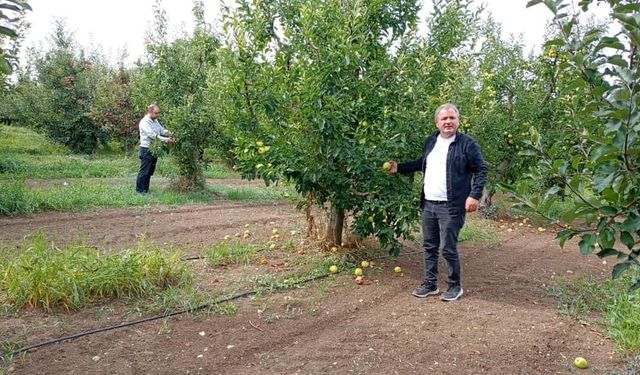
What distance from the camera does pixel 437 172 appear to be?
4.49 metres

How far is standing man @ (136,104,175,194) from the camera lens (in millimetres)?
9555

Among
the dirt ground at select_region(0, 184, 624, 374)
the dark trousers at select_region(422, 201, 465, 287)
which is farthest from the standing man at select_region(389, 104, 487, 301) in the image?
the dirt ground at select_region(0, 184, 624, 374)

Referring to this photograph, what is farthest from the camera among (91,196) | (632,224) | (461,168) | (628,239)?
(91,196)

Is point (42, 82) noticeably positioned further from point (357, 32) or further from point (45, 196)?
point (357, 32)

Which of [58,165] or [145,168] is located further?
[58,165]

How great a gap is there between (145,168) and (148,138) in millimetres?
553

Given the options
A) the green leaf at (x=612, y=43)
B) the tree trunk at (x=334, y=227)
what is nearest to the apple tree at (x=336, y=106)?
the tree trunk at (x=334, y=227)

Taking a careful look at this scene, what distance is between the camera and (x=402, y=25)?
5.30 m

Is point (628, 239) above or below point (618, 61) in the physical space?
below

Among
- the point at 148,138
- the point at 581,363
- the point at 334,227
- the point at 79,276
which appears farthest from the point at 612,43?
the point at 148,138

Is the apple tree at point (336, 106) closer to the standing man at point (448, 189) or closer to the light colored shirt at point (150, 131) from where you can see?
the standing man at point (448, 189)

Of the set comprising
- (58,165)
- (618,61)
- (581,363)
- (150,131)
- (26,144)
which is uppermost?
(618,61)

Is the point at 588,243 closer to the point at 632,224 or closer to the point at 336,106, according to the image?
the point at 632,224

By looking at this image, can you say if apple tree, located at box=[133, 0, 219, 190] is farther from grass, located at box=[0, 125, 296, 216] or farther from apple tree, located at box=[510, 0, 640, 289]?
apple tree, located at box=[510, 0, 640, 289]
